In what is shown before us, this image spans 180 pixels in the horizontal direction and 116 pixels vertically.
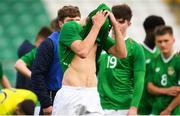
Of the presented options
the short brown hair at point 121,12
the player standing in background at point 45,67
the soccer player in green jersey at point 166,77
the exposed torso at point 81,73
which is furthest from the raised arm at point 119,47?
the soccer player in green jersey at point 166,77

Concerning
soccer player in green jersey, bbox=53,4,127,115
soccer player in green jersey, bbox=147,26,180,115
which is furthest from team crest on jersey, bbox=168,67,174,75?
soccer player in green jersey, bbox=53,4,127,115

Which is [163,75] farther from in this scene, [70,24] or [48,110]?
[70,24]

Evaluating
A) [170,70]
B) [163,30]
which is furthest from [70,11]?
[170,70]

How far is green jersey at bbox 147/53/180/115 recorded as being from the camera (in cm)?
933

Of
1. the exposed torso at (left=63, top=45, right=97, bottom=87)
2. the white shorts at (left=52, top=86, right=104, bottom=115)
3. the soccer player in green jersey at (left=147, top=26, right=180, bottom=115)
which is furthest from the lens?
the soccer player in green jersey at (left=147, top=26, right=180, bottom=115)

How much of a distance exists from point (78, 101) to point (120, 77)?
185 cm

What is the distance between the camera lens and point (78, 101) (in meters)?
6.54

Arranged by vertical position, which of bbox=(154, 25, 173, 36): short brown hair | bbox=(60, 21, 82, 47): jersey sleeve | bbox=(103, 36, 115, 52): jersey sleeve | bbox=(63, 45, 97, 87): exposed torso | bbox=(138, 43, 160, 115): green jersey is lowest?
bbox=(138, 43, 160, 115): green jersey

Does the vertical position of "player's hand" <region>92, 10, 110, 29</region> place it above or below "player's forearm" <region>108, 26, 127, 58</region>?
above

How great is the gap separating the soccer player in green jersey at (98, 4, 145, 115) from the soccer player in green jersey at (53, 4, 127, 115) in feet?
4.50

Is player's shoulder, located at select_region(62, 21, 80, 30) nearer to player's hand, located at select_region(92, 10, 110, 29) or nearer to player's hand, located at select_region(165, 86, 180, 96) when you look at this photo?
player's hand, located at select_region(92, 10, 110, 29)

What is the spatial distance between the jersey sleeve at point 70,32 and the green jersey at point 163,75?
2.95m

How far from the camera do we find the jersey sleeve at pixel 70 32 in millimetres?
6516

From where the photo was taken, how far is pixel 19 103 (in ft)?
26.0
